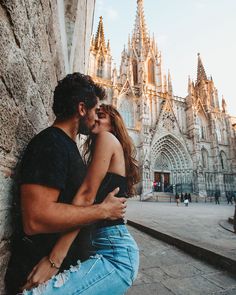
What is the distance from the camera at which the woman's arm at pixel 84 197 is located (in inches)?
32.6

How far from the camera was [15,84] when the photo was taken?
987 mm

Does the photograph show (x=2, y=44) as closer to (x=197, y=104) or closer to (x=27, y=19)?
(x=27, y=19)

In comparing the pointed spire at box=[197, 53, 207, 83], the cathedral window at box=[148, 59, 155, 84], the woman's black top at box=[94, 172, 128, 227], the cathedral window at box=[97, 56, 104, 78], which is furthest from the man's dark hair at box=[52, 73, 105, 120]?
the pointed spire at box=[197, 53, 207, 83]

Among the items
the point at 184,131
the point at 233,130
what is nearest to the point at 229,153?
the point at 233,130

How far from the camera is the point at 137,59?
28.8 metres

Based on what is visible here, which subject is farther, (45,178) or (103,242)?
(103,242)

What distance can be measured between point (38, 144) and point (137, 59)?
31.0m

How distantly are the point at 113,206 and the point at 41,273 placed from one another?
1.40ft

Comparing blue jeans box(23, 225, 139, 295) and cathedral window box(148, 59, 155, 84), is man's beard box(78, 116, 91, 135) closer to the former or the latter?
blue jeans box(23, 225, 139, 295)

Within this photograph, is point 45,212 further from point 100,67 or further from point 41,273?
point 100,67

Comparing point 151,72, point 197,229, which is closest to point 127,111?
point 151,72

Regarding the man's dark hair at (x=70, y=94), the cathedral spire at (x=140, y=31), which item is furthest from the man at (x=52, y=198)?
the cathedral spire at (x=140, y=31)

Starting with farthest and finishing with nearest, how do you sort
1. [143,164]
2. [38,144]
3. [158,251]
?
[143,164] < [158,251] < [38,144]

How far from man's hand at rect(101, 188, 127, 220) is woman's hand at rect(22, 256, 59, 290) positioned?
327 millimetres
